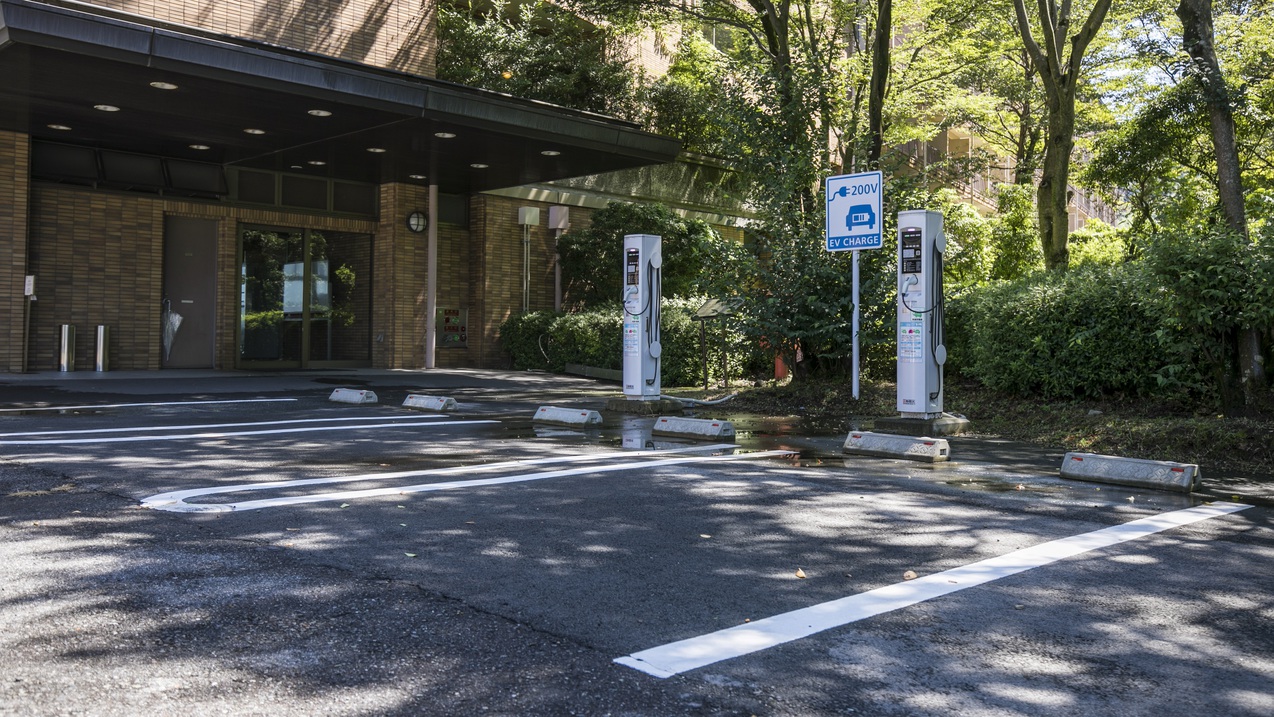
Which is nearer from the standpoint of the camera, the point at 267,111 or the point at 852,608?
the point at 852,608

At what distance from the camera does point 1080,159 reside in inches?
1415

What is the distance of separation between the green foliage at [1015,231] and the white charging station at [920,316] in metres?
17.7

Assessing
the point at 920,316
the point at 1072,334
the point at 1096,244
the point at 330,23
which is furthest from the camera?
the point at 1096,244

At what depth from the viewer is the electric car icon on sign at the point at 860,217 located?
41.9 feet

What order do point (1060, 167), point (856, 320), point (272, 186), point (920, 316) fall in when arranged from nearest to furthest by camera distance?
point (920, 316), point (856, 320), point (1060, 167), point (272, 186)

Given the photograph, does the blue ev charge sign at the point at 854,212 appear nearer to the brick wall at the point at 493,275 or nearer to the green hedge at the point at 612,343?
the green hedge at the point at 612,343

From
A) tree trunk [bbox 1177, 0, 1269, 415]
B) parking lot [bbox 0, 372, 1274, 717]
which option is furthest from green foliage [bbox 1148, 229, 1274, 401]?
parking lot [bbox 0, 372, 1274, 717]

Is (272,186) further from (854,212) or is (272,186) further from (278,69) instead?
(854,212)

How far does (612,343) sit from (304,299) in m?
6.85

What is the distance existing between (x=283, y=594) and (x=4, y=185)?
16.2m

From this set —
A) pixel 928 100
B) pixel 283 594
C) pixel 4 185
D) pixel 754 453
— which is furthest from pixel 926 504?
pixel 928 100

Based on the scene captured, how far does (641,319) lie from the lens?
13.8 metres

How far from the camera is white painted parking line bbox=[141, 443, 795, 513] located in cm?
644

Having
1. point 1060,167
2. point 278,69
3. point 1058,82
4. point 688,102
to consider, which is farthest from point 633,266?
point 688,102
